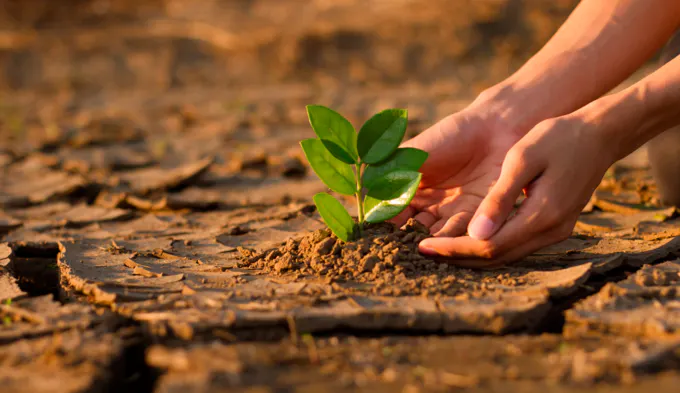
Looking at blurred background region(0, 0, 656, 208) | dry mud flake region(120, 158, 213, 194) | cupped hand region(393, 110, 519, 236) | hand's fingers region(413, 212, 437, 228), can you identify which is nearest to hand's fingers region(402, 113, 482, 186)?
cupped hand region(393, 110, 519, 236)

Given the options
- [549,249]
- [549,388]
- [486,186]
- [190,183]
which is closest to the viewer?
[549,388]

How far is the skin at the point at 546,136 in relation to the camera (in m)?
1.72

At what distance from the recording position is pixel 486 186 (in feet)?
7.00

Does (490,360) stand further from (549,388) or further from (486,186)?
(486,186)

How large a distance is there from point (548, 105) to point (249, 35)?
419 centimetres

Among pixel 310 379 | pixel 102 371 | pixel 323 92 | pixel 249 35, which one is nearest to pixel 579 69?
pixel 310 379

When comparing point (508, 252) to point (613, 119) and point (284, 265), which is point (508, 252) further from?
point (284, 265)

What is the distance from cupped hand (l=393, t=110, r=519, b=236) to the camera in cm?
209

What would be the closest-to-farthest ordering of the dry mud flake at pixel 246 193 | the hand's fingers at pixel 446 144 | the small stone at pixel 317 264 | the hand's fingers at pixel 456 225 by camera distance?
the small stone at pixel 317 264
the hand's fingers at pixel 456 225
the hand's fingers at pixel 446 144
the dry mud flake at pixel 246 193

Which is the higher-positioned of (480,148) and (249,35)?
(249,35)

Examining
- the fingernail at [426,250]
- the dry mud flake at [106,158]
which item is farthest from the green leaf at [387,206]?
→ the dry mud flake at [106,158]

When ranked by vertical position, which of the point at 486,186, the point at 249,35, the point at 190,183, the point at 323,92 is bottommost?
the point at 486,186

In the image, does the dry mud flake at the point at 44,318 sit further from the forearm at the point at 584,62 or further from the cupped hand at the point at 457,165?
the forearm at the point at 584,62

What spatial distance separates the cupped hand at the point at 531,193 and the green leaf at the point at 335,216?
0.65 feet
